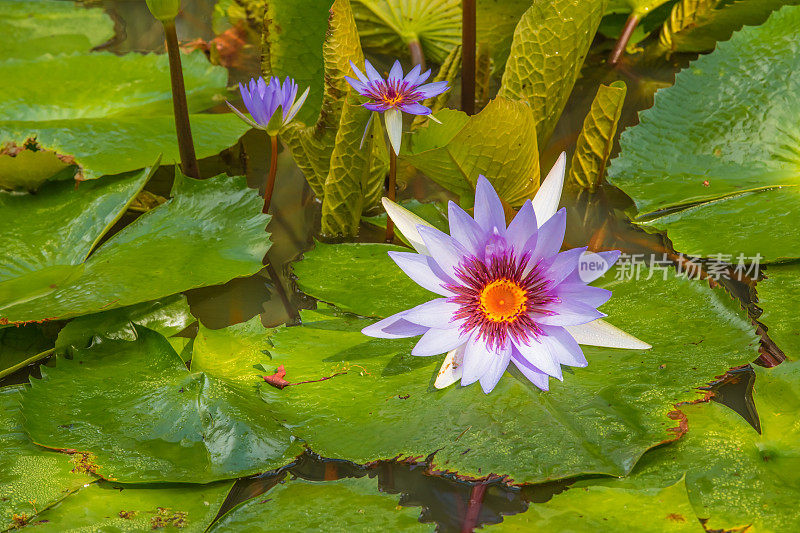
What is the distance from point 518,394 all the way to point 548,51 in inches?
32.1

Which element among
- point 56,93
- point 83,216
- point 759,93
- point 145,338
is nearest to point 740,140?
point 759,93

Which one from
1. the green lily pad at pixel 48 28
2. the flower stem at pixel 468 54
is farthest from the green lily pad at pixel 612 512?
the green lily pad at pixel 48 28

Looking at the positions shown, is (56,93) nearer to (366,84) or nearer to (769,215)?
(366,84)

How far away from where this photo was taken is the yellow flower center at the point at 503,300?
0.98m

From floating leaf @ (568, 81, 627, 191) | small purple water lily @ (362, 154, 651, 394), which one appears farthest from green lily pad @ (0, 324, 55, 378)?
floating leaf @ (568, 81, 627, 191)

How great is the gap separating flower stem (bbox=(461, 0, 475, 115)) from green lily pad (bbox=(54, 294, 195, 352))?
86 cm

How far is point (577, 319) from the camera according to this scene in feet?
3.04

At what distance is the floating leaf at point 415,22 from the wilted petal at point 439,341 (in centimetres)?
135

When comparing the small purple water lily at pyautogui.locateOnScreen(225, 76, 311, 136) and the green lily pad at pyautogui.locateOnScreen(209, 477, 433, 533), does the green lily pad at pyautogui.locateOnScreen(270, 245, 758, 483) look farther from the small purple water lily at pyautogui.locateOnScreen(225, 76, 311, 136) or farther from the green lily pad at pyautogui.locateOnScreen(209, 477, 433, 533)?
the small purple water lily at pyautogui.locateOnScreen(225, 76, 311, 136)

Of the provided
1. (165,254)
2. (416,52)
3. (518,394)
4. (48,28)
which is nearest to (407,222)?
(518,394)

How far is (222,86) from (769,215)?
4.96ft

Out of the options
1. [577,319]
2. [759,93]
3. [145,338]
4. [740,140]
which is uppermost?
[759,93]

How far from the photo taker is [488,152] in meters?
1.28

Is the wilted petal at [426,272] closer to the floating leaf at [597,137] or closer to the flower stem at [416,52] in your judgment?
the floating leaf at [597,137]
